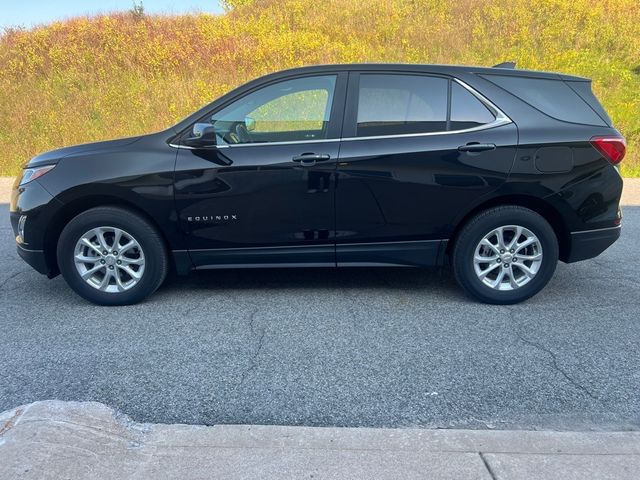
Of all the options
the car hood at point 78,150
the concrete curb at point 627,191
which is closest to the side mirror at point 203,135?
the car hood at point 78,150

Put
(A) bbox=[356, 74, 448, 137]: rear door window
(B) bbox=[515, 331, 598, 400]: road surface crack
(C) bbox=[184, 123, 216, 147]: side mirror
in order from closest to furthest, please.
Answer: (B) bbox=[515, 331, 598, 400]: road surface crack < (C) bbox=[184, 123, 216, 147]: side mirror < (A) bbox=[356, 74, 448, 137]: rear door window

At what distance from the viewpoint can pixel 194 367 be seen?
130 inches

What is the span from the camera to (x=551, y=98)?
4.31m

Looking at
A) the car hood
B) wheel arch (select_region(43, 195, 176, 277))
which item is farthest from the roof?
wheel arch (select_region(43, 195, 176, 277))

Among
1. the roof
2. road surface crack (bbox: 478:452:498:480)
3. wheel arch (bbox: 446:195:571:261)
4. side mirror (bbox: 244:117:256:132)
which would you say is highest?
the roof

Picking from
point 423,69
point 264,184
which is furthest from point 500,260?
point 264,184

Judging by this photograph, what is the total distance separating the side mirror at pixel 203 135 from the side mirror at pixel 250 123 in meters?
0.34

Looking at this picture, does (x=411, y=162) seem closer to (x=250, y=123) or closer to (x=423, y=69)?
(x=423, y=69)

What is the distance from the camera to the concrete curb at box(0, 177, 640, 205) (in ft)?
29.7

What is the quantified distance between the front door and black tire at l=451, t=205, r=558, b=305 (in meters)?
1.04

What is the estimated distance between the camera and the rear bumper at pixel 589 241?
14.1 feet

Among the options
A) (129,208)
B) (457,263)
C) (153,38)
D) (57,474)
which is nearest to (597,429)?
(457,263)

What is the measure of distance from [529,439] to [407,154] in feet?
7.44

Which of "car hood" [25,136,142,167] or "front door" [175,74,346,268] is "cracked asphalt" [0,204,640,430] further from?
"car hood" [25,136,142,167]
